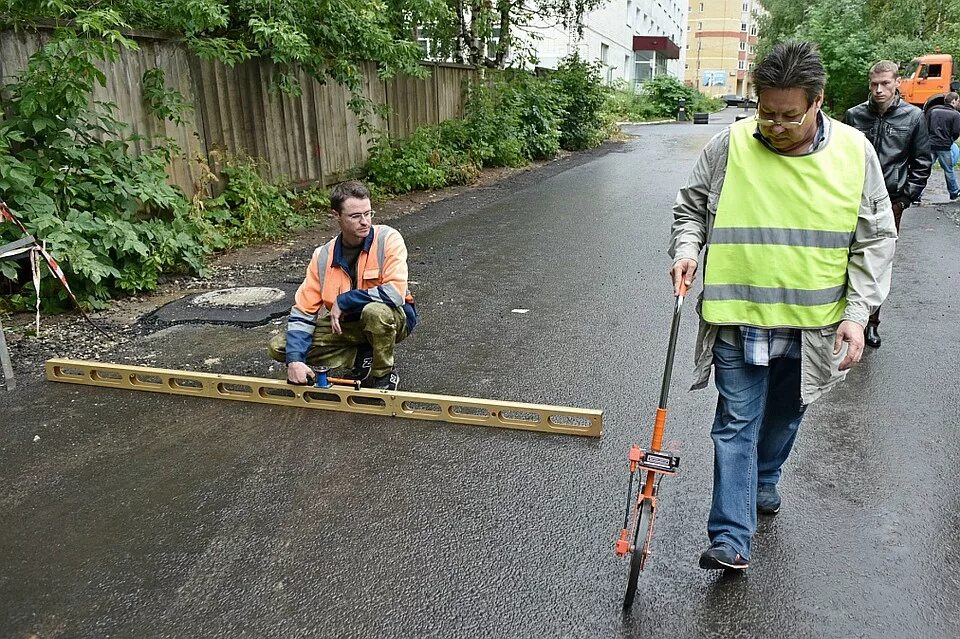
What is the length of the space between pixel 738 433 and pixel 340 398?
258 cm

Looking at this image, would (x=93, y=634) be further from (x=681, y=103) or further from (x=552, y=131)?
(x=681, y=103)

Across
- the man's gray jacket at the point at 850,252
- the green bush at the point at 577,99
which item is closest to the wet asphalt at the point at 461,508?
the man's gray jacket at the point at 850,252

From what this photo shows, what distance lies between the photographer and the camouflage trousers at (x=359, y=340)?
15.8 ft

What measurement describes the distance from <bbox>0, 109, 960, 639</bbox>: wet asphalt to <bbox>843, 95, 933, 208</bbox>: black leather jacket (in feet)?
4.03

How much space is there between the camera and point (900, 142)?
5.60m

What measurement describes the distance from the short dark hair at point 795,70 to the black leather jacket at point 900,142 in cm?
333

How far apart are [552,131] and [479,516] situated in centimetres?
1695

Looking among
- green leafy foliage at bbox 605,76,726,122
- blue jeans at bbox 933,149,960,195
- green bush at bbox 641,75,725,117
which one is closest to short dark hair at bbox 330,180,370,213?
blue jeans at bbox 933,149,960,195

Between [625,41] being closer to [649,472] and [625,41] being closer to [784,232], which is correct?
[784,232]

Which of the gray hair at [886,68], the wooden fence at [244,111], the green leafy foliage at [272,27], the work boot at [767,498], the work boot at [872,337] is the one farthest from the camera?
the wooden fence at [244,111]

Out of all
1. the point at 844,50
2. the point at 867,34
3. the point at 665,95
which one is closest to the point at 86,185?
the point at 844,50

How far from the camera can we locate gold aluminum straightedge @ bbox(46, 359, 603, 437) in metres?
4.52

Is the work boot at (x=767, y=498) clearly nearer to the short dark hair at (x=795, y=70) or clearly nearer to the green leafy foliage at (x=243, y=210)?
the short dark hair at (x=795, y=70)

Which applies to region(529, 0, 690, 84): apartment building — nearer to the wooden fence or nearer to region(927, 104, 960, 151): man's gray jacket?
the wooden fence
